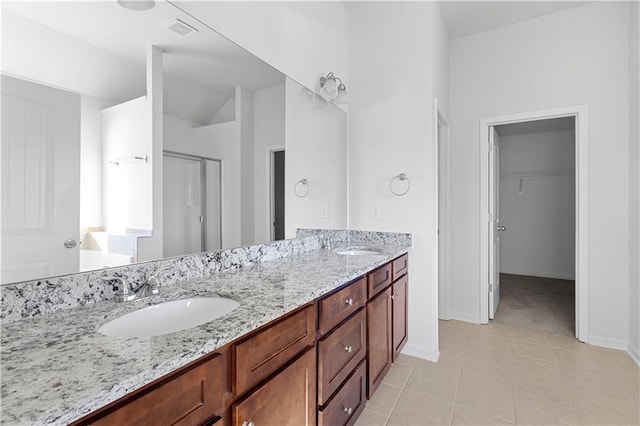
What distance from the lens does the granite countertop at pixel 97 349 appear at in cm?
51

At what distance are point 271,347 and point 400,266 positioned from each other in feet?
4.85

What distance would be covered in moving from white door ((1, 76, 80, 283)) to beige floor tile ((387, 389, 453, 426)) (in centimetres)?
173

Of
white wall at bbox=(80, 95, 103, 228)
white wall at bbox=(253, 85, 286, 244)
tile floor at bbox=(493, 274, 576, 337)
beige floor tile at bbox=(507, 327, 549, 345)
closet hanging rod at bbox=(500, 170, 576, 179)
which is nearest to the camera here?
white wall at bbox=(80, 95, 103, 228)

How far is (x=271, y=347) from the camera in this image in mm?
963

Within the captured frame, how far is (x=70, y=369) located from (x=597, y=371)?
9.86 ft

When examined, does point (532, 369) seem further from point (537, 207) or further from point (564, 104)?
point (537, 207)

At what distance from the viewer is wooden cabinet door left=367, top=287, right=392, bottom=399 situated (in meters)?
1.72

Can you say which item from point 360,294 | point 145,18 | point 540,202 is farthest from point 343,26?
point 540,202

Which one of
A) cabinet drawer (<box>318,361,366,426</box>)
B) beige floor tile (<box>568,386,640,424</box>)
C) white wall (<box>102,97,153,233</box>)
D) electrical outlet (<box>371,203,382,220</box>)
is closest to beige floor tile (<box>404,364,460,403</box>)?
cabinet drawer (<box>318,361,366,426</box>)

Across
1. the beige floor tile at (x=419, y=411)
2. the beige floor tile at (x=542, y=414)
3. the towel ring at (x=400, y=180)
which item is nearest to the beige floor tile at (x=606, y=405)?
the beige floor tile at (x=542, y=414)

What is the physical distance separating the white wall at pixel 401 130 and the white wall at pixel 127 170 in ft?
5.96

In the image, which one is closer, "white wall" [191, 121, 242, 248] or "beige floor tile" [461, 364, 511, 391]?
"white wall" [191, 121, 242, 248]

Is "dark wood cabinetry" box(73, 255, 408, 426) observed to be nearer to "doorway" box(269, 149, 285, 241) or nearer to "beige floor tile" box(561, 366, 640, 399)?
"doorway" box(269, 149, 285, 241)

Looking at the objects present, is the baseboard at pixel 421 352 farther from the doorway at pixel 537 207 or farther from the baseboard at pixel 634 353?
the doorway at pixel 537 207
